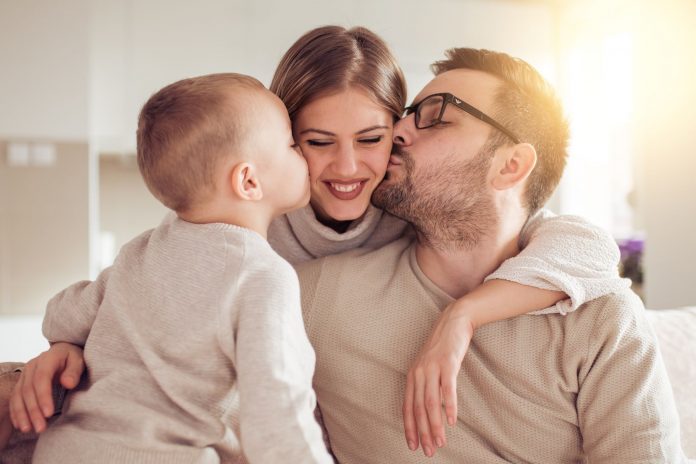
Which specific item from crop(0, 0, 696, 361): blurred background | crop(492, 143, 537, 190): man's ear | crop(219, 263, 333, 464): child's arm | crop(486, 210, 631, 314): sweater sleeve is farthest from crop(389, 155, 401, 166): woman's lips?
crop(0, 0, 696, 361): blurred background

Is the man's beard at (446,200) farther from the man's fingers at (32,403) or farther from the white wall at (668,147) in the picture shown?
the white wall at (668,147)

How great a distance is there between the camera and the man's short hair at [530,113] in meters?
1.52

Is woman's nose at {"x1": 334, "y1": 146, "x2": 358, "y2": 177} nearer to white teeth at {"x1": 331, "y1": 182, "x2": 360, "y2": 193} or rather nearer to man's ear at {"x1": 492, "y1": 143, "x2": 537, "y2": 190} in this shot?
white teeth at {"x1": 331, "y1": 182, "x2": 360, "y2": 193}

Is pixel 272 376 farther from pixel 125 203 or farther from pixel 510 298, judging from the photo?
pixel 125 203

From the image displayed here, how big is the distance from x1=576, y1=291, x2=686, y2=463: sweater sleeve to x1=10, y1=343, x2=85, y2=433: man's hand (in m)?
0.92

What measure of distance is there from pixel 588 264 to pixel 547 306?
119 millimetres

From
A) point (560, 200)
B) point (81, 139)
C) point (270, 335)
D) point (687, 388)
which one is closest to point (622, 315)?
point (687, 388)

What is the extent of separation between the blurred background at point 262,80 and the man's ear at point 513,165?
9.19ft

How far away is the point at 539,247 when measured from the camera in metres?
1.35

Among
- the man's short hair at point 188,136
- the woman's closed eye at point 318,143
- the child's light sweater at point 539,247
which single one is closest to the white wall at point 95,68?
the child's light sweater at point 539,247

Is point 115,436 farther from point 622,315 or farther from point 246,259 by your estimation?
point 622,315

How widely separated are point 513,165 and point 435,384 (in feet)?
1.91

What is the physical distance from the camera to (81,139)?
446 cm

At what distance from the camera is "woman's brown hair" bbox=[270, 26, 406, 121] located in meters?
1.46
